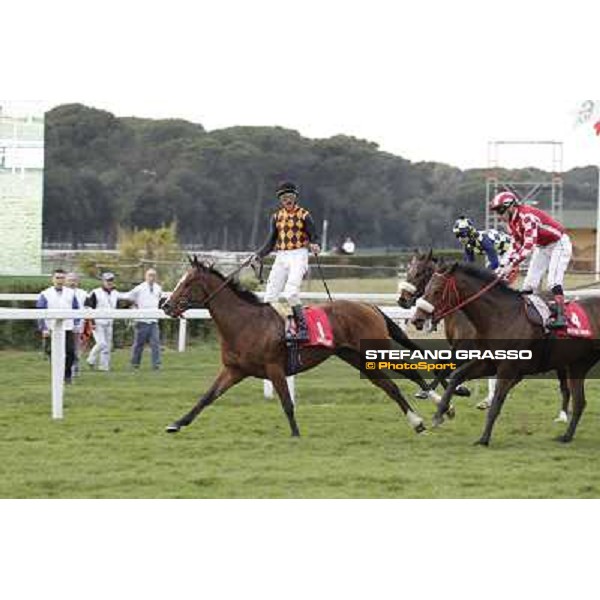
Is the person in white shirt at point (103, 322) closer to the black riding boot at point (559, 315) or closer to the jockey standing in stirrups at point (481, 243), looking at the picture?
the jockey standing in stirrups at point (481, 243)

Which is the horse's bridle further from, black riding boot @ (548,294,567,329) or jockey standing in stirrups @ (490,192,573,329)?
black riding boot @ (548,294,567,329)

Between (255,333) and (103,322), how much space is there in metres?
7.19

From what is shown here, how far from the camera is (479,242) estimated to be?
12.8 m

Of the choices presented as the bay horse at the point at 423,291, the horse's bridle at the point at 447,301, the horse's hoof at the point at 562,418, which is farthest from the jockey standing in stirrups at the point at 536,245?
the horse's hoof at the point at 562,418

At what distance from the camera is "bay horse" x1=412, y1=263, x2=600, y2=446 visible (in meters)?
10.5

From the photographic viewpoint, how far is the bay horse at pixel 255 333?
10.9m

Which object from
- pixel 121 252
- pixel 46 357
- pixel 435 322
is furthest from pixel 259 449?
pixel 121 252

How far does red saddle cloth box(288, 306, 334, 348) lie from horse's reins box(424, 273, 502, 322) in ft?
3.17

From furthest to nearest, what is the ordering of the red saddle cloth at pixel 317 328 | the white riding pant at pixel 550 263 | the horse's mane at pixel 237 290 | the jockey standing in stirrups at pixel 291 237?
1. the jockey standing in stirrups at pixel 291 237
2. the white riding pant at pixel 550 263
3. the horse's mane at pixel 237 290
4. the red saddle cloth at pixel 317 328

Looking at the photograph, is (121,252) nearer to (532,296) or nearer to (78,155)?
(532,296)

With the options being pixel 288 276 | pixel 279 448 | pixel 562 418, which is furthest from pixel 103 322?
pixel 279 448

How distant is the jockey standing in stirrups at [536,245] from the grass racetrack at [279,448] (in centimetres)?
120

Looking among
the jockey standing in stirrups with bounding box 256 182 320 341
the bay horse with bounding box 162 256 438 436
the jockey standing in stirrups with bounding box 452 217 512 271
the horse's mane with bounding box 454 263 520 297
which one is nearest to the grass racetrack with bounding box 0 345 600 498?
the bay horse with bounding box 162 256 438 436

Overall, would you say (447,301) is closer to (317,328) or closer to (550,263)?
(317,328)
